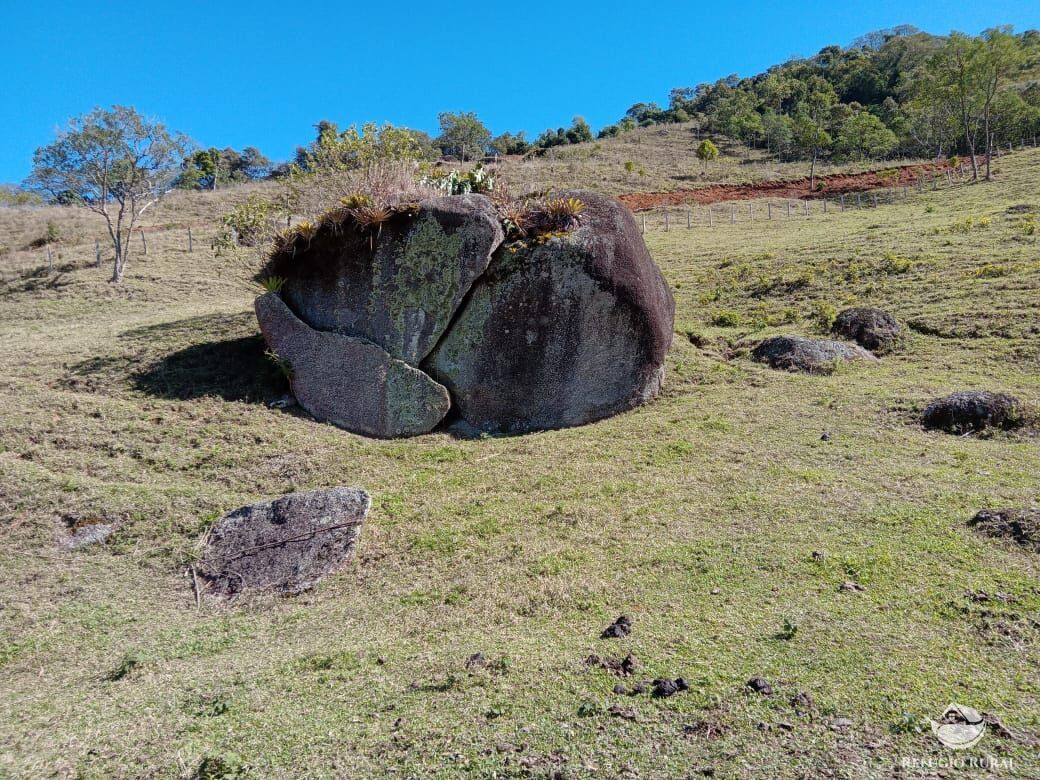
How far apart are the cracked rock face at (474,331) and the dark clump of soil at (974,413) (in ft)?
15.5

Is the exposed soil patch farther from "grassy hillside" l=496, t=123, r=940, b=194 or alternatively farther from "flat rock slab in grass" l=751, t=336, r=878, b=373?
"flat rock slab in grass" l=751, t=336, r=878, b=373

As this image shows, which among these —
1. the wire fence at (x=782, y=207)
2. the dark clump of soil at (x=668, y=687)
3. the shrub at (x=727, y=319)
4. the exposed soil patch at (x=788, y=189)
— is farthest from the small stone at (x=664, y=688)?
the exposed soil patch at (x=788, y=189)

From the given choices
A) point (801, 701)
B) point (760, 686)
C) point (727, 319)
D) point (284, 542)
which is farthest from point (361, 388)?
point (727, 319)

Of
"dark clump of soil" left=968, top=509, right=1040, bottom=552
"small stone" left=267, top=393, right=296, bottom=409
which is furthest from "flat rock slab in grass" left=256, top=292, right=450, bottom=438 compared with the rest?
"dark clump of soil" left=968, top=509, right=1040, bottom=552

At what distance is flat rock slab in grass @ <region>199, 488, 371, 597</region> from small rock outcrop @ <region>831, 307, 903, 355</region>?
11.8 metres

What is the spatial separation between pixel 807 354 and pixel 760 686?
10.5 m

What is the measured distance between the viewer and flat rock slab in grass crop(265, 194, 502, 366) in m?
11.4

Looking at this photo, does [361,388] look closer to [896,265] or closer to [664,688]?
[664,688]

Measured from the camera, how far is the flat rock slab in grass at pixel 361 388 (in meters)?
11.2

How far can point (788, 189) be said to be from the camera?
46.3 m

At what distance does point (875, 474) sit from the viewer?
324 inches

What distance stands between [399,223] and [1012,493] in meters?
10.00

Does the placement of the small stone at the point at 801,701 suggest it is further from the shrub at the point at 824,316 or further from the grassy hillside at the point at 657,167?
the grassy hillside at the point at 657,167

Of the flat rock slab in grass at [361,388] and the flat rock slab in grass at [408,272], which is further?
the flat rock slab in grass at [408,272]
